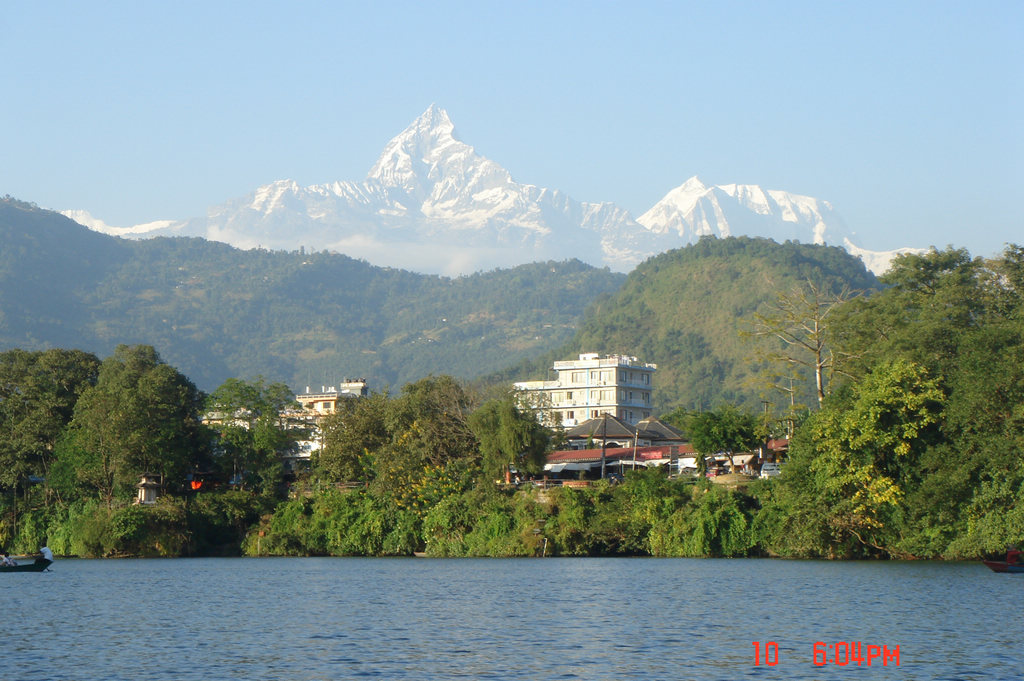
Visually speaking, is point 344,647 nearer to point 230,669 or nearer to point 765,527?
point 230,669

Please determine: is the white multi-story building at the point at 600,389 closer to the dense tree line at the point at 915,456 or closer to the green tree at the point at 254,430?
the green tree at the point at 254,430

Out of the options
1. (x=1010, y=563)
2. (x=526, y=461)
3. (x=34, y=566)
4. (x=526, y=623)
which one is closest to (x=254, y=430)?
(x=526, y=461)

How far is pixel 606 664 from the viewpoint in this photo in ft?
87.7

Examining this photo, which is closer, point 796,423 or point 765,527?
point 765,527

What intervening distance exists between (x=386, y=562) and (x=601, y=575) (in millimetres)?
18902

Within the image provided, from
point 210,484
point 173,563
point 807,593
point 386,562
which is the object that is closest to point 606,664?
point 807,593

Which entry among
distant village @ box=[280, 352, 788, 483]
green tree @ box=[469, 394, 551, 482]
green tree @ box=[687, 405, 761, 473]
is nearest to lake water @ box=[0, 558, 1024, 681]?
green tree @ box=[687, 405, 761, 473]

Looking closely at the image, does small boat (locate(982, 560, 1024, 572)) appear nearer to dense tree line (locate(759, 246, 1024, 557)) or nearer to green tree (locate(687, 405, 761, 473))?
Result: dense tree line (locate(759, 246, 1024, 557))

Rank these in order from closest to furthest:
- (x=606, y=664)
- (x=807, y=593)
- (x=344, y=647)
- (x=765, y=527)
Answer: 1. (x=606, y=664)
2. (x=344, y=647)
3. (x=807, y=593)
4. (x=765, y=527)
